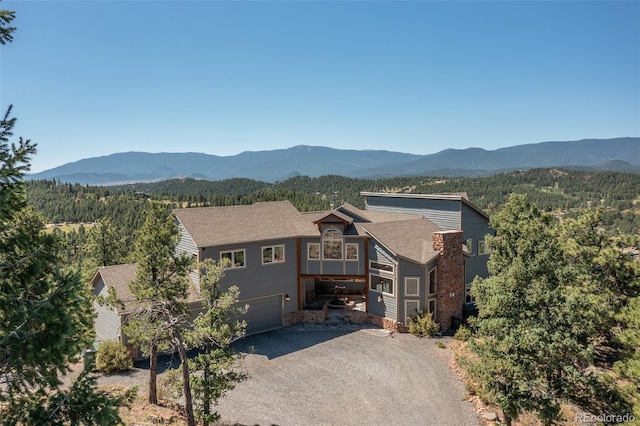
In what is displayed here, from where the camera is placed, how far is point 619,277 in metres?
18.9

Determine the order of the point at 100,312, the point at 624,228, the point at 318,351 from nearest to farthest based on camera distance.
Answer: the point at 318,351, the point at 100,312, the point at 624,228

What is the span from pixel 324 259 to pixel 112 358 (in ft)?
41.8

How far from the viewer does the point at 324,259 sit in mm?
25188

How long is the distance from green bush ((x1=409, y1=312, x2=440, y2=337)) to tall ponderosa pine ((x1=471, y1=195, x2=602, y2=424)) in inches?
374

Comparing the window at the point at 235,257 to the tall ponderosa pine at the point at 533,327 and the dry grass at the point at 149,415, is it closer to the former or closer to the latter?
the dry grass at the point at 149,415

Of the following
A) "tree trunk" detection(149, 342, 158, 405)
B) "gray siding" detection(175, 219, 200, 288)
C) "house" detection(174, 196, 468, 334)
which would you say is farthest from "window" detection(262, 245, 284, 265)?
"tree trunk" detection(149, 342, 158, 405)

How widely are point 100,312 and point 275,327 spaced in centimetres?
1013

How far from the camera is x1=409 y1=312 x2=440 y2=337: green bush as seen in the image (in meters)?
22.8

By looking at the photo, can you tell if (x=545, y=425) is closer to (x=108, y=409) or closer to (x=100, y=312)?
(x=108, y=409)

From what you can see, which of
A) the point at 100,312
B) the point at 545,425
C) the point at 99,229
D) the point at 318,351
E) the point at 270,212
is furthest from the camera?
the point at 99,229

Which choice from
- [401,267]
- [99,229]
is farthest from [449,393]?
[99,229]

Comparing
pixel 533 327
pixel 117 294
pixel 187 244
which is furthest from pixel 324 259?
pixel 533 327

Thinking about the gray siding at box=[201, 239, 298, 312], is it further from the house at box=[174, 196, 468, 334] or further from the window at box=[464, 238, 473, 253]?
the window at box=[464, 238, 473, 253]

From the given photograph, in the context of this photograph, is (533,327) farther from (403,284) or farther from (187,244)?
(187,244)
